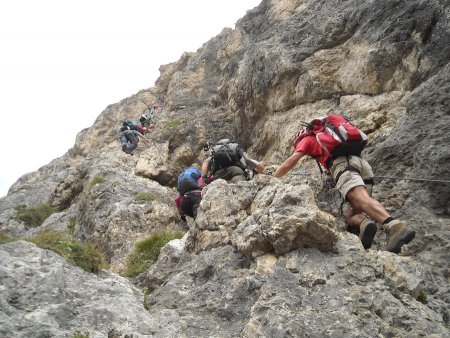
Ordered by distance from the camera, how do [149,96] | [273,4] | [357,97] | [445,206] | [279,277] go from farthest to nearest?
[149,96] < [273,4] < [357,97] < [445,206] < [279,277]

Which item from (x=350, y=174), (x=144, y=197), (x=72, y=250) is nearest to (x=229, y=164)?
(x=350, y=174)

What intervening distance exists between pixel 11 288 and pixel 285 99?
1235cm

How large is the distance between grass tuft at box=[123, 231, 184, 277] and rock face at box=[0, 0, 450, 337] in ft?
3.02

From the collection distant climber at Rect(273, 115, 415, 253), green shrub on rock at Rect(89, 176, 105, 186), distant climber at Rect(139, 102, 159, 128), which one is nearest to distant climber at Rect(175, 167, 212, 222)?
distant climber at Rect(273, 115, 415, 253)

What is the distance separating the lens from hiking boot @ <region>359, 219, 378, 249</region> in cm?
631

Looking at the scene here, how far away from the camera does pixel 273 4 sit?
91.8 ft

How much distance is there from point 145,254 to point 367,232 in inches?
211

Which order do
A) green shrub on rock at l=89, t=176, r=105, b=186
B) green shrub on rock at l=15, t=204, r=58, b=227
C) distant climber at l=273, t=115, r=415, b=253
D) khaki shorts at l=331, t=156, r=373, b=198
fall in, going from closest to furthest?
1. distant climber at l=273, t=115, r=415, b=253
2. khaki shorts at l=331, t=156, r=373, b=198
3. green shrub on rock at l=89, t=176, r=105, b=186
4. green shrub on rock at l=15, t=204, r=58, b=227

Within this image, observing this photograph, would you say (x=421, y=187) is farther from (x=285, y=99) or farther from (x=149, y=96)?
(x=149, y=96)

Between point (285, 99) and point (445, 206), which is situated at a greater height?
point (285, 99)

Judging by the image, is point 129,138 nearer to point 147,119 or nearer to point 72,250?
point 147,119

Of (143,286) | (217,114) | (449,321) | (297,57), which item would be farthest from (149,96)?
(449,321)

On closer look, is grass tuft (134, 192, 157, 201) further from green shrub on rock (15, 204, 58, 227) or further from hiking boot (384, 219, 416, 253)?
hiking boot (384, 219, 416, 253)

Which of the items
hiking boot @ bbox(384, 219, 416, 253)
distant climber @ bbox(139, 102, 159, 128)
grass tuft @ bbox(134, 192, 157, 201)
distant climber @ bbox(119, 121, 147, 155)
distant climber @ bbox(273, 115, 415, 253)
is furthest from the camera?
distant climber @ bbox(139, 102, 159, 128)
